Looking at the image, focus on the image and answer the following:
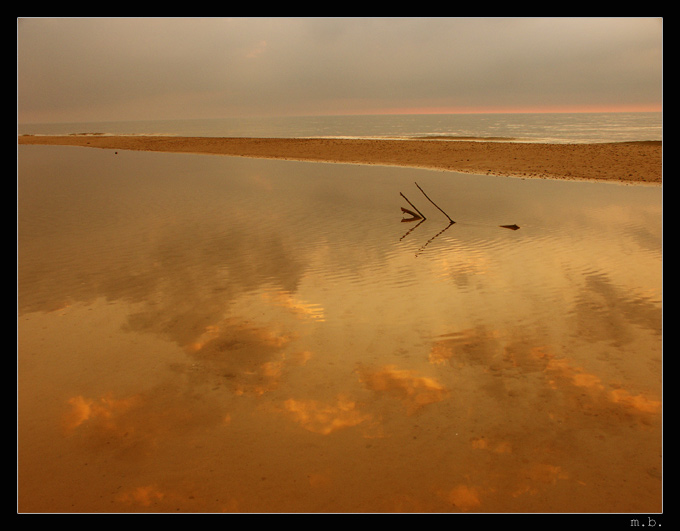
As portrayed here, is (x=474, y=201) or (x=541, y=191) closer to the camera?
(x=474, y=201)

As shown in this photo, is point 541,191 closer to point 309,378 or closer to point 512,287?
point 512,287

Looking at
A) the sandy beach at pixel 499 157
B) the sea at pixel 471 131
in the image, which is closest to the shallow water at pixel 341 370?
the sandy beach at pixel 499 157

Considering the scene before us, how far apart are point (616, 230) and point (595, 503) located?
10344 millimetres

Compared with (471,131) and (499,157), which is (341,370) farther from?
(471,131)

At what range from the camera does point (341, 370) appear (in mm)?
5805

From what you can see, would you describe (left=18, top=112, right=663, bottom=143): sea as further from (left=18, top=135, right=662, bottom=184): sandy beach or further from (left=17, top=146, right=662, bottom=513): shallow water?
(left=17, top=146, right=662, bottom=513): shallow water

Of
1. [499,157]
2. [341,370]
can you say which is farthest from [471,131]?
[341,370]

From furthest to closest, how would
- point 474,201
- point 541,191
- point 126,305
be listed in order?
point 541,191
point 474,201
point 126,305

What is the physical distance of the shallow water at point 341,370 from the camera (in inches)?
161

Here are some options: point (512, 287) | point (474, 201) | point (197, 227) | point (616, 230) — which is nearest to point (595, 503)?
point (512, 287)

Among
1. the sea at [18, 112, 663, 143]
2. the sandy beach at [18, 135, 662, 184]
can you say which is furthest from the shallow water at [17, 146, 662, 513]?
the sea at [18, 112, 663, 143]

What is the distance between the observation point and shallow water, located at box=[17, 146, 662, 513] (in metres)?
4.10

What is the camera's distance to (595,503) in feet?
12.7
